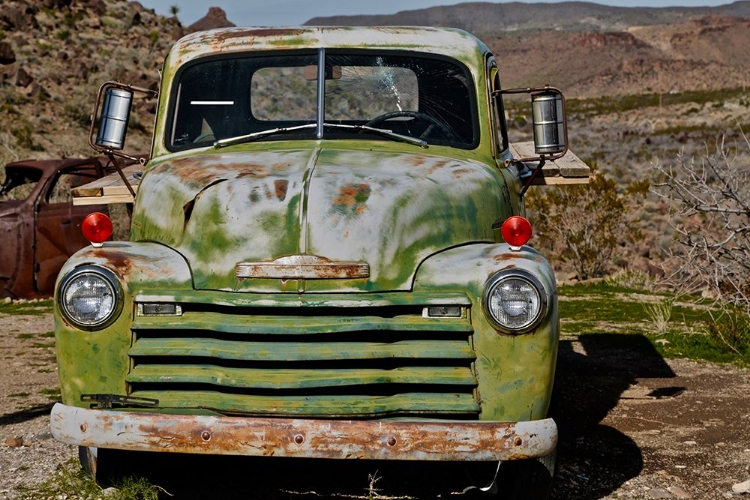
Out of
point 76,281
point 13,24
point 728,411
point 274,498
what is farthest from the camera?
point 13,24

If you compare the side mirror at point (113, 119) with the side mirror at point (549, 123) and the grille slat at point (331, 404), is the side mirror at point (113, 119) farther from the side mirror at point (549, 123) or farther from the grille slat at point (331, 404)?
the side mirror at point (549, 123)

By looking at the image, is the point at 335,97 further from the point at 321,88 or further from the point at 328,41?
the point at 328,41

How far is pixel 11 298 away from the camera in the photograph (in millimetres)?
12484

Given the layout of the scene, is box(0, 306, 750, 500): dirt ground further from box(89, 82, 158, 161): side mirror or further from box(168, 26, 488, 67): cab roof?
box(168, 26, 488, 67): cab roof

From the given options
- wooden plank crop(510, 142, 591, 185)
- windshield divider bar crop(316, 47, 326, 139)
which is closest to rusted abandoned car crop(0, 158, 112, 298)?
wooden plank crop(510, 142, 591, 185)

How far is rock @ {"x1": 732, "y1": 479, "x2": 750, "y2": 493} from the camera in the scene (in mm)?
4898

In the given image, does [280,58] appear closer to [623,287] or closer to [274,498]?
[274,498]

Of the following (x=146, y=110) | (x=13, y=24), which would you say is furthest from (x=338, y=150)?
(x=13, y=24)

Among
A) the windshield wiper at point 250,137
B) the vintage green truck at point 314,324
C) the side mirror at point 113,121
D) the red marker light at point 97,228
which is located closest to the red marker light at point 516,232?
the vintage green truck at point 314,324

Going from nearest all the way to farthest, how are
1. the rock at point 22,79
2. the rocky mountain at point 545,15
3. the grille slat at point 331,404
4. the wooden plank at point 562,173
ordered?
the grille slat at point 331,404 → the wooden plank at point 562,173 → the rock at point 22,79 → the rocky mountain at point 545,15

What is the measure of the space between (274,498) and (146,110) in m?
27.6

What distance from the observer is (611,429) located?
6.22 m

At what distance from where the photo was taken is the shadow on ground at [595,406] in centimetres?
514

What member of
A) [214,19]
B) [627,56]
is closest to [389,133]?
[214,19]
